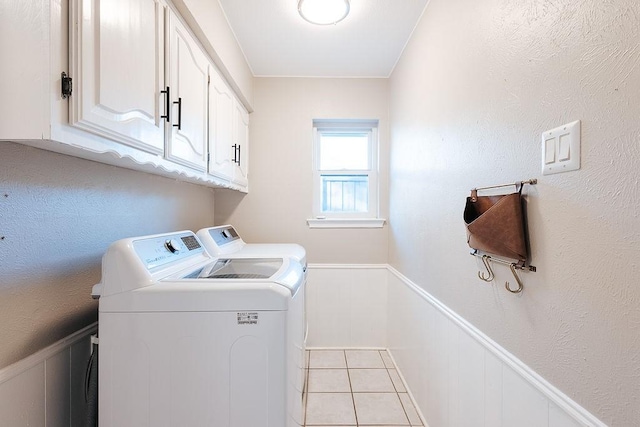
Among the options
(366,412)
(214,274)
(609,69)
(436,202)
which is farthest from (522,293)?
(366,412)

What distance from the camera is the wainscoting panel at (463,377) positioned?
0.80m

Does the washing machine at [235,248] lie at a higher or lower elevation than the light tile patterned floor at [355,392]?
higher

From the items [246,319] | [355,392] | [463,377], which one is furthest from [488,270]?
[355,392]

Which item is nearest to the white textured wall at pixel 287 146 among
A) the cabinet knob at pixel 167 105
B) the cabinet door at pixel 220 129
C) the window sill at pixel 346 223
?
the window sill at pixel 346 223

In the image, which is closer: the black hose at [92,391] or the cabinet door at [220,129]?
the black hose at [92,391]

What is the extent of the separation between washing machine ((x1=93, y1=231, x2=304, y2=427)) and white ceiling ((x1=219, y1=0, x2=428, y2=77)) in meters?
1.60

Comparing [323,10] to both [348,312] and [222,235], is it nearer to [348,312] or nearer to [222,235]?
[222,235]

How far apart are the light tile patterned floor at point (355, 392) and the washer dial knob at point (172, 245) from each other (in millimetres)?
1280

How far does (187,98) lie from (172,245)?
2.18ft

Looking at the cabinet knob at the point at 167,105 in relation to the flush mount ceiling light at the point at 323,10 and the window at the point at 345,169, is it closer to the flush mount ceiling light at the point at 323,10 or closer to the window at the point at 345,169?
the flush mount ceiling light at the point at 323,10

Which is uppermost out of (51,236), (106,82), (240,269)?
(106,82)

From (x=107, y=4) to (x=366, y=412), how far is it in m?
2.24

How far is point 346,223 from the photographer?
2.62m

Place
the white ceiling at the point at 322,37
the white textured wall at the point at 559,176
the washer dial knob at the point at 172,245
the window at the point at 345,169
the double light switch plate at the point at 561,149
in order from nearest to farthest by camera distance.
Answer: the white textured wall at the point at 559,176
the double light switch plate at the point at 561,149
the washer dial knob at the point at 172,245
the white ceiling at the point at 322,37
the window at the point at 345,169
